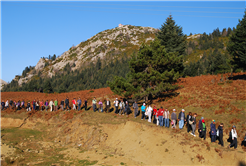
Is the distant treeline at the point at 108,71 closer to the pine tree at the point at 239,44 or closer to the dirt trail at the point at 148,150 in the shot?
the pine tree at the point at 239,44

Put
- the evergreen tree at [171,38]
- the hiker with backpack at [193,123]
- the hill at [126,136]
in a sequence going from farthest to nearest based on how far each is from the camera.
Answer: the evergreen tree at [171,38] → the hiker with backpack at [193,123] → the hill at [126,136]

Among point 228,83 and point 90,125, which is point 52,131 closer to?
point 90,125

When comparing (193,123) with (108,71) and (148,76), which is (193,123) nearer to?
(148,76)

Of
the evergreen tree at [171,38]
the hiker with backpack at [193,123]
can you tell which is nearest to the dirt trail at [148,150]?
the hiker with backpack at [193,123]

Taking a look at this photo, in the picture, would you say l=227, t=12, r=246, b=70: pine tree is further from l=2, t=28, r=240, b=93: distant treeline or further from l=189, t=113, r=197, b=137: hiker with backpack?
l=2, t=28, r=240, b=93: distant treeline

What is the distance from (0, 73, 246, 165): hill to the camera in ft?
43.2

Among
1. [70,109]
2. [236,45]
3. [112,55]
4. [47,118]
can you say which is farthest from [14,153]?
[112,55]

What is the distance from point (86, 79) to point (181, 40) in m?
117

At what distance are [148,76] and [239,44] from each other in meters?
16.4

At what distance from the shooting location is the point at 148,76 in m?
21.7

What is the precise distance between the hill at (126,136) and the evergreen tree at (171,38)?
11.3 meters

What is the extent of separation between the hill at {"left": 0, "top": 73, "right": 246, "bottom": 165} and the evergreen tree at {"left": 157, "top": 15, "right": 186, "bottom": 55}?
11346 millimetres

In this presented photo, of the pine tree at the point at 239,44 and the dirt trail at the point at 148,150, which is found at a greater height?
the pine tree at the point at 239,44

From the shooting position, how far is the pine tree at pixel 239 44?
26609mm
